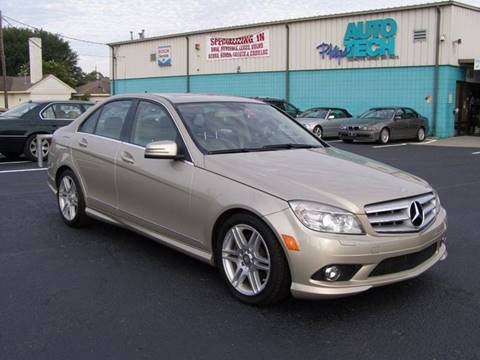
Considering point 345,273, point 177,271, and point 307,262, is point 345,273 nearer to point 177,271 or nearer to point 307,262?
point 307,262

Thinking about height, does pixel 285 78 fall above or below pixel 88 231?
above

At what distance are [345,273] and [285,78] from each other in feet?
85.2

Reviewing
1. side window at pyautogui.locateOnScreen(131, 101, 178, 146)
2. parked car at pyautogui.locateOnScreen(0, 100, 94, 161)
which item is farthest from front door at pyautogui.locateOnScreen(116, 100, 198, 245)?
parked car at pyautogui.locateOnScreen(0, 100, 94, 161)

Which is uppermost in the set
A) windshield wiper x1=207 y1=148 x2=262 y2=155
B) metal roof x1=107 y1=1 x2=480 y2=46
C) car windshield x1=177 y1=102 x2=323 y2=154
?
metal roof x1=107 y1=1 x2=480 y2=46

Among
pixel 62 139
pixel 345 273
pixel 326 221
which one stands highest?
pixel 62 139

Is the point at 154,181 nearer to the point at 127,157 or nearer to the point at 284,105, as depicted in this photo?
the point at 127,157

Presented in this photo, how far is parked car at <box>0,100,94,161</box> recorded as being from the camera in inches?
488

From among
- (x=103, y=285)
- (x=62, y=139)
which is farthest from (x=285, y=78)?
(x=103, y=285)

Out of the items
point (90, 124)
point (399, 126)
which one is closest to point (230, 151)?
point (90, 124)

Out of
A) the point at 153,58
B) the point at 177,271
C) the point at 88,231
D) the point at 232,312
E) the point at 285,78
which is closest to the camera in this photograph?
the point at 232,312

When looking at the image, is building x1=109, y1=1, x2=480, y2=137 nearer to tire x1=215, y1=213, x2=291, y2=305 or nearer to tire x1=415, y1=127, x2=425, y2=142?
tire x1=415, y1=127, x2=425, y2=142

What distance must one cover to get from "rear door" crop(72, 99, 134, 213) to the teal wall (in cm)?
2039

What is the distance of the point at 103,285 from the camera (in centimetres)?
441

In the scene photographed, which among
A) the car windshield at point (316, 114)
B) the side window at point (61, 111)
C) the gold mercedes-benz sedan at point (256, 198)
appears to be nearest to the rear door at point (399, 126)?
the car windshield at point (316, 114)
